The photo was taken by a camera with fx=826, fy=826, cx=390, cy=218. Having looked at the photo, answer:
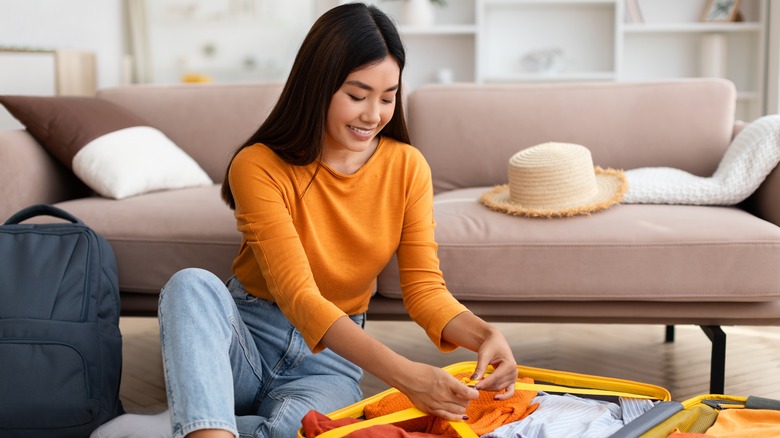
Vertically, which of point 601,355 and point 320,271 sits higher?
point 320,271

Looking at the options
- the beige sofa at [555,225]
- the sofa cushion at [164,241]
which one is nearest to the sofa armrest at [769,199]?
the beige sofa at [555,225]

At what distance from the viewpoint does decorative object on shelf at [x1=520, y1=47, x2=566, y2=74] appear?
451 centimetres

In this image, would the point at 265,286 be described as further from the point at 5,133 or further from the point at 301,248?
the point at 5,133

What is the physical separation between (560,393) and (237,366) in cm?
55

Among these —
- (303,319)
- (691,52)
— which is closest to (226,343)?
(303,319)

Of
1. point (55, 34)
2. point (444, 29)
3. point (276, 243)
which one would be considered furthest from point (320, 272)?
point (444, 29)

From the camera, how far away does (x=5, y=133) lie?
222 cm

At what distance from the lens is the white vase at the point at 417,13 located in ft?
14.6

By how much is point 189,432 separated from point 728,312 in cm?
126

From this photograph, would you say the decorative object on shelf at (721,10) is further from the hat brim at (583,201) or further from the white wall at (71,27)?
the white wall at (71,27)

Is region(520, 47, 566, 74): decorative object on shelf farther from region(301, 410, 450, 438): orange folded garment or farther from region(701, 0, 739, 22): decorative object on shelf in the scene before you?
region(301, 410, 450, 438): orange folded garment

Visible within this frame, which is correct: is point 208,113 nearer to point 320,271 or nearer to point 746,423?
point 320,271

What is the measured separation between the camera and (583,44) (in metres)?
4.58

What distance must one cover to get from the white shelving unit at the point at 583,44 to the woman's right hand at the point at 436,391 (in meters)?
3.44
